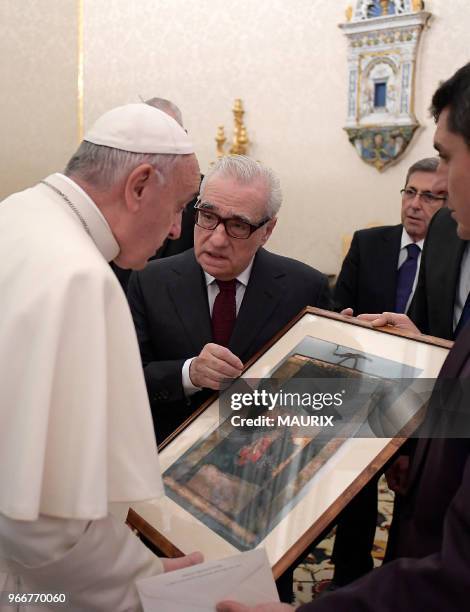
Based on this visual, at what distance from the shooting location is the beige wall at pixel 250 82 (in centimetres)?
710

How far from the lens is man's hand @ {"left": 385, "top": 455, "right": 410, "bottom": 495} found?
1.88m

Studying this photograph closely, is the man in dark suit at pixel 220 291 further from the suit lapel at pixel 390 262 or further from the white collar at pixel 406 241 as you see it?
the white collar at pixel 406 241

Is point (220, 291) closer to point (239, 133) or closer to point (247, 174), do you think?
point (247, 174)

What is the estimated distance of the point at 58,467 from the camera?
138cm

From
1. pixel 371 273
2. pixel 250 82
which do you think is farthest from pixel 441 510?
pixel 250 82

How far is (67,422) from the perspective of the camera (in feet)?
4.55

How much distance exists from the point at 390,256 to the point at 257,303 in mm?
1792

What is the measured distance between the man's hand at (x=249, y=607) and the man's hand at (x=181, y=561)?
5.2 inches

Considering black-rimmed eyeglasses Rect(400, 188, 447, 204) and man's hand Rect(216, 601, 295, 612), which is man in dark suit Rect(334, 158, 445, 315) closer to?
black-rimmed eyeglasses Rect(400, 188, 447, 204)

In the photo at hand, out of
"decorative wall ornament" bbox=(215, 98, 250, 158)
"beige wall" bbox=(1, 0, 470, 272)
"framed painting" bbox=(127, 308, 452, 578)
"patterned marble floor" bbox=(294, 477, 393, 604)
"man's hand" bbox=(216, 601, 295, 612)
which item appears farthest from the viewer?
"decorative wall ornament" bbox=(215, 98, 250, 158)

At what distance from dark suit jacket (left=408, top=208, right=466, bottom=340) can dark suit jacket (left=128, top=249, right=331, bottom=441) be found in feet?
1.69

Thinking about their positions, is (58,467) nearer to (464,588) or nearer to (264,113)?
(464,588)

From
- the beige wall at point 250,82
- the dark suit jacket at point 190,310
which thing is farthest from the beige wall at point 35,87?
the dark suit jacket at point 190,310

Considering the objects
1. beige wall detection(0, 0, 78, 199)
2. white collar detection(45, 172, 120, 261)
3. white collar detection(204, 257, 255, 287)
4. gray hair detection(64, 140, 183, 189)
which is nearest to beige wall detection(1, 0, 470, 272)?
beige wall detection(0, 0, 78, 199)
